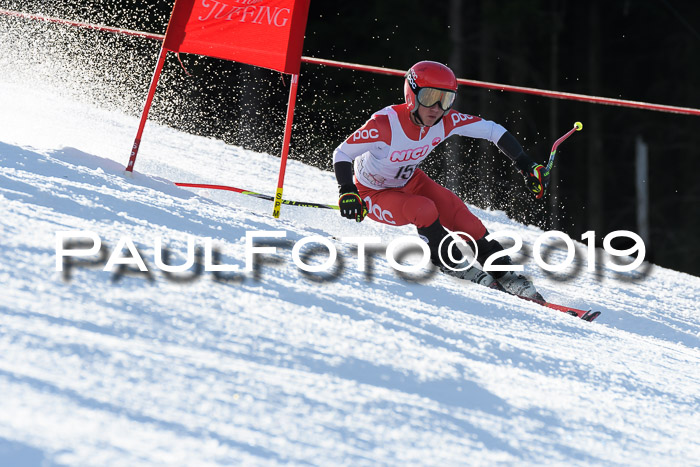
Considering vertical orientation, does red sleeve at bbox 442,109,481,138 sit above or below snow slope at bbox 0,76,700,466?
above

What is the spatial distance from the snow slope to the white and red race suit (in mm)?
397

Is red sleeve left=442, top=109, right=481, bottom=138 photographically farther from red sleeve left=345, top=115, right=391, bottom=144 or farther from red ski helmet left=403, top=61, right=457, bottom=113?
red sleeve left=345, top=115, right=391, bottom=144

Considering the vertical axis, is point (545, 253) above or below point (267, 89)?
below

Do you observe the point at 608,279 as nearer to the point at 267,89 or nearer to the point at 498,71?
the point at 267,89

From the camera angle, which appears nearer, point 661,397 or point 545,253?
point 661,397

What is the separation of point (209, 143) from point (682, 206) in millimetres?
12979

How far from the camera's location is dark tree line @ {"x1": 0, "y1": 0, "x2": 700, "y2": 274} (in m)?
11.8

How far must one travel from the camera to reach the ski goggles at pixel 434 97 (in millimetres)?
3775

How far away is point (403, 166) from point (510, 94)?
40.7 ft

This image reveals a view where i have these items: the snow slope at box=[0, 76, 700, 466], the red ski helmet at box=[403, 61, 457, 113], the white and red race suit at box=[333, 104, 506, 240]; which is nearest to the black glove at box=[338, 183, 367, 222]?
the snow slope at box=[0, 76, 700, 466]

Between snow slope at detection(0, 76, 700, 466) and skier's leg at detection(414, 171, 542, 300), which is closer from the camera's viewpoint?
snow slope at detection(0, 76, 700, 466)

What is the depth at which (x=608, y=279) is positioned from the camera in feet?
17.5

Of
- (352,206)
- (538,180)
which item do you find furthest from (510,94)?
(352,206)

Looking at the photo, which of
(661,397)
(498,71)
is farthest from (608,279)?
(498,71)
